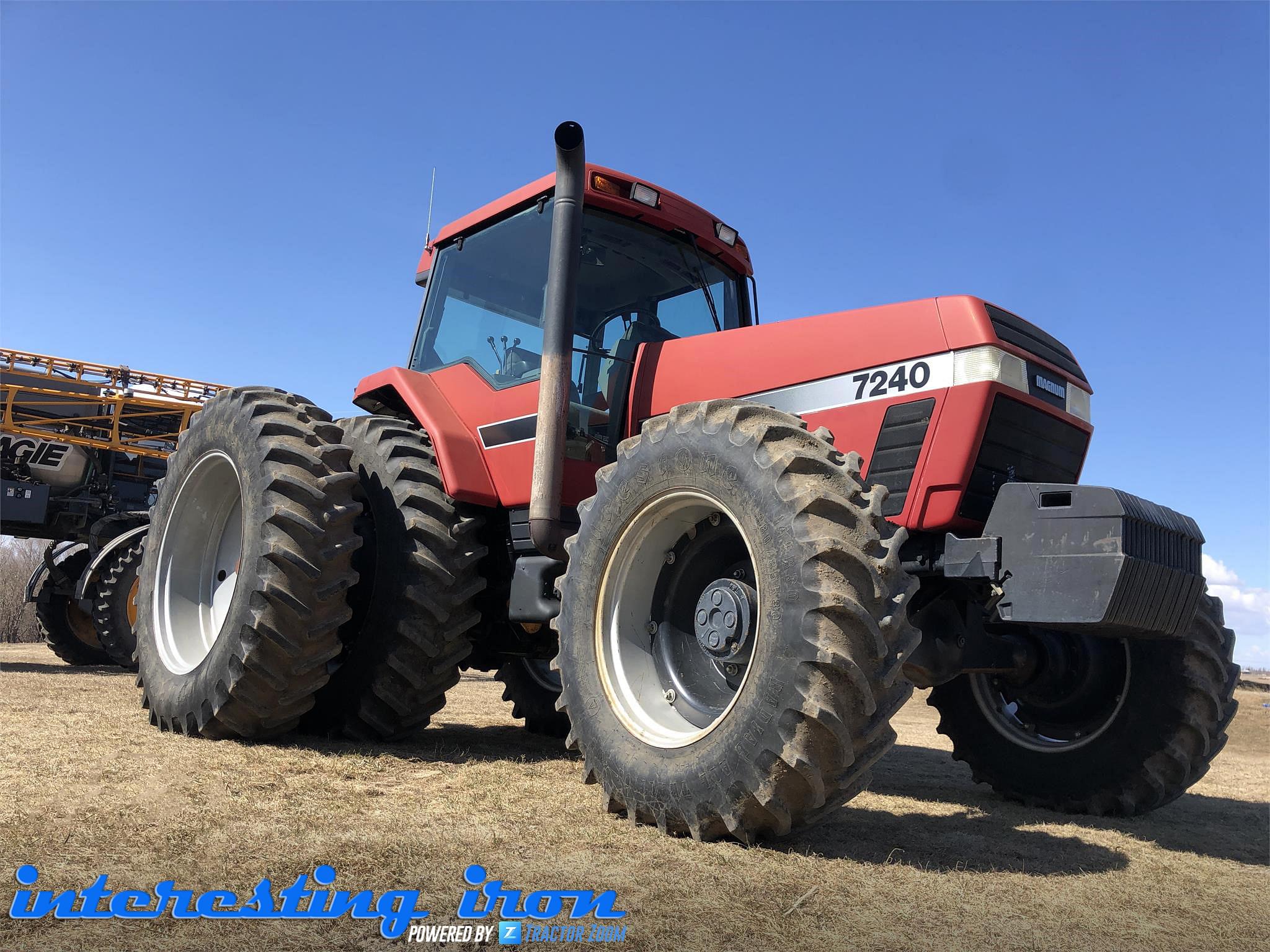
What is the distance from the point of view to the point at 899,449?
4113 millimetres

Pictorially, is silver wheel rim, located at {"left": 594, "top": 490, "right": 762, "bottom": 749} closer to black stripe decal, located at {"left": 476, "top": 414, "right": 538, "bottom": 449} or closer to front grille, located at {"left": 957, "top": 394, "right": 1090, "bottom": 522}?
front grille, located at {"left": 957, "top": 394, "right": 1090, "bottom": 522}

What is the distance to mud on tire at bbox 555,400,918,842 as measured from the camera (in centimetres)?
315

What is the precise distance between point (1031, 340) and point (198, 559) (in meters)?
4.81

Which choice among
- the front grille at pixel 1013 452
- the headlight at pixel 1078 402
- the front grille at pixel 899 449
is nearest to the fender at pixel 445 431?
the front grille at pixel 899 449

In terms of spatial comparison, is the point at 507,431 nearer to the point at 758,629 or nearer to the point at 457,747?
the point at 457,747

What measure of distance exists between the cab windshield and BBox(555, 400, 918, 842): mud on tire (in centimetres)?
177

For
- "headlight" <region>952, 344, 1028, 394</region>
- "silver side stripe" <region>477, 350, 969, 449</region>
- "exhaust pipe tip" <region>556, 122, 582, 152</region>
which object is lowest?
"silver side stripe" <region>477, 350, 969, 449</region>

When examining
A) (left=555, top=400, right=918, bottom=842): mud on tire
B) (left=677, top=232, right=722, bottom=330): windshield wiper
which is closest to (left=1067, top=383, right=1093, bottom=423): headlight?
(left=555, top=400, right=918, bottom=842): mud on tire

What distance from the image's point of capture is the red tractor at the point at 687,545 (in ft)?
11.1

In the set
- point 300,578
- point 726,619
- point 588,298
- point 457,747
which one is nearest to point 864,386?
point 726,619

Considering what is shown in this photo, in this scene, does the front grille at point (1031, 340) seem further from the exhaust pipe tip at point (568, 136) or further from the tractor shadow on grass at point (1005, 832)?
the exhaust pipe tip at point (568, 136)

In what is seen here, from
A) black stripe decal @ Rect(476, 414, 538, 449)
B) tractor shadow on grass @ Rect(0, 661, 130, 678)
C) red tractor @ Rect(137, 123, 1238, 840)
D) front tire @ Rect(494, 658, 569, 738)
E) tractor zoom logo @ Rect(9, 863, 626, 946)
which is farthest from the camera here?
tractor shadow on grass @ Rect(0, 661, 130, 678)

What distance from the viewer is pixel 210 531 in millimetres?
6027

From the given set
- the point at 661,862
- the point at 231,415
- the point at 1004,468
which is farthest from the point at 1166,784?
the point at 231,415
